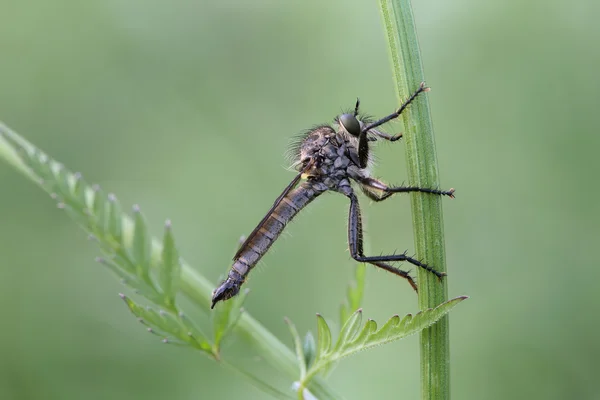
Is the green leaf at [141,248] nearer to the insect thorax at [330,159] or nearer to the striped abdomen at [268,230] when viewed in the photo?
the striped abdomen at [268,230]

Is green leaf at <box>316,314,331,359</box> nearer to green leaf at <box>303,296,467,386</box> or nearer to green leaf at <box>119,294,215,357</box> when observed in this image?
green leaf at <box>303,296,467,386</box>

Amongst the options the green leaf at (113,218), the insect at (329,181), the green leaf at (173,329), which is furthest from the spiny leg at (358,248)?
the green leaf at (113,218)

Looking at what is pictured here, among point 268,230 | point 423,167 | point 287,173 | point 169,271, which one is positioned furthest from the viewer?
point 287,173

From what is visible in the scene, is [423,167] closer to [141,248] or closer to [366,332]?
[366,332]

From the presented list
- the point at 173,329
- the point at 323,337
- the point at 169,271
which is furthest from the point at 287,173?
the point at 323,337

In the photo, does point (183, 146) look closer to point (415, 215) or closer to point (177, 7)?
point (177, 7)

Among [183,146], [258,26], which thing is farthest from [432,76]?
[183,146]

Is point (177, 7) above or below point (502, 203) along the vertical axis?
above
